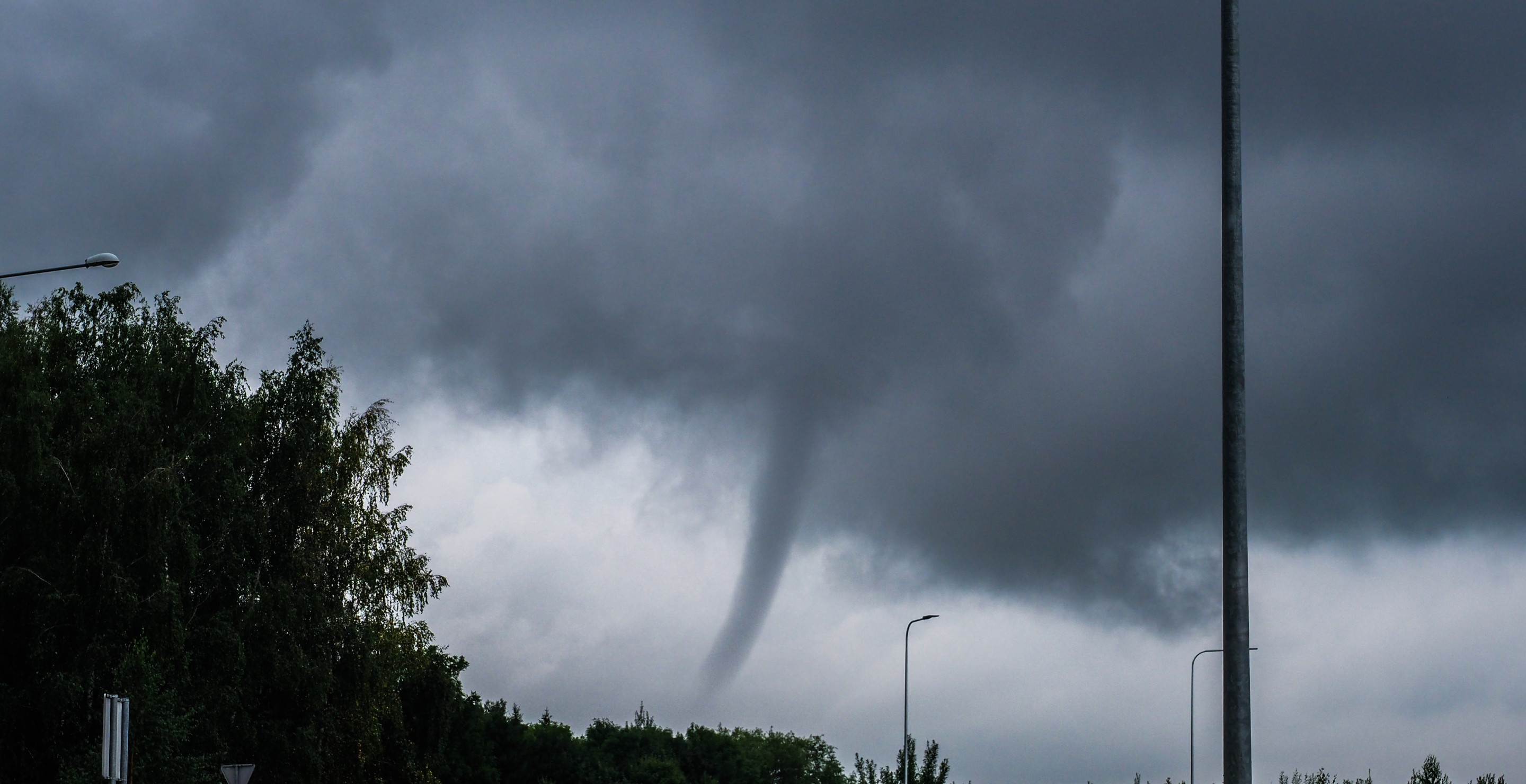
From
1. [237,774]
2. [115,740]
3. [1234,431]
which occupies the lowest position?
[237,774]

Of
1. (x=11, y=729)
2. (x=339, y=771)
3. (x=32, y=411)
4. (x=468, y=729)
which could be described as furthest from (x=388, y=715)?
(x=468, y=729)

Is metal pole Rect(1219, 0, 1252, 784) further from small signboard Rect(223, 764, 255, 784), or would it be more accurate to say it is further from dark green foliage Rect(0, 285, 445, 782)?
dark green foliage Rect(0, 285, 445, 782)

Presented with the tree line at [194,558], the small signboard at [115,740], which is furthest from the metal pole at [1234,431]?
the tree line at [194,558]

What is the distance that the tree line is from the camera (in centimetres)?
4528

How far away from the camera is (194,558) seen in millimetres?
46469

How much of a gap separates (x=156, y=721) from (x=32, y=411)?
14.5m

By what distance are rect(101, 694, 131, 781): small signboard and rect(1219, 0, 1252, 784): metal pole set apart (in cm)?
1755

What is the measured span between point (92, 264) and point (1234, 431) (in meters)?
23.9

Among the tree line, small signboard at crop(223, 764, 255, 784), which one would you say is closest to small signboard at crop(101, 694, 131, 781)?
small signboard at crop(223, 764, 255, 784)

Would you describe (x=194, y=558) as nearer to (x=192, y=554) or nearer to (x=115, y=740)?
(x=192, y=554)

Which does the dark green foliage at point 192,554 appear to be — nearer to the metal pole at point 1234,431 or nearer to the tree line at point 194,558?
the tree line at point 194,558

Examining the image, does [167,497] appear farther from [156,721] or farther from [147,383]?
[156,721]

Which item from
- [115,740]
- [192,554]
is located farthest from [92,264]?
[192,554]

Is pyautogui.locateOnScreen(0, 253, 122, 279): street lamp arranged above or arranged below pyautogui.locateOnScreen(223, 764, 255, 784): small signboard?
above
